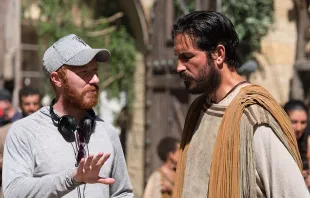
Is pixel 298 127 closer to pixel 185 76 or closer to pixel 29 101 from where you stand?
pixel 185 76

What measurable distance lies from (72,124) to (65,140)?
0.09 m

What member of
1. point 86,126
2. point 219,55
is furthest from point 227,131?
point 86,126

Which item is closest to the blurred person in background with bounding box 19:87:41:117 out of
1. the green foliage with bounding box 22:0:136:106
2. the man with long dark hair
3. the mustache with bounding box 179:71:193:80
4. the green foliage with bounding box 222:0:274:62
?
the green foliage with bounding box 222:0:274:62

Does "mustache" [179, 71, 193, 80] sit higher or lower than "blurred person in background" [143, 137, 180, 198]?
higher

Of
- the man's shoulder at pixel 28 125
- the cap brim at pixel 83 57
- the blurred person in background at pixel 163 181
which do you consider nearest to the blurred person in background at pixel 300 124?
the blurred person in background at pixel 163 181

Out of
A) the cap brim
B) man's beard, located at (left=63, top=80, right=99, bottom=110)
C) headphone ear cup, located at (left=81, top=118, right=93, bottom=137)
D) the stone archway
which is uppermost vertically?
the cap brim

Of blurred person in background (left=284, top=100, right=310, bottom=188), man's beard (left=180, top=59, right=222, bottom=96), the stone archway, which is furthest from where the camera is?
the stone archway

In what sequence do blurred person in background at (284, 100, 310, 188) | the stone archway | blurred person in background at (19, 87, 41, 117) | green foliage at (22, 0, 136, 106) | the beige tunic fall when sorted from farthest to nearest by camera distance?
the stone archway → green foliage at (22, 0, 136, 106) → blurred person in background at (19, 87, 41, 117) → blurred person in background at (284, 100, 310, 188) → the beige tunic

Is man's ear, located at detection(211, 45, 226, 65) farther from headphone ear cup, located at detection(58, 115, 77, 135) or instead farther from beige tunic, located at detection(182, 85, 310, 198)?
headphone ear cup, located at detection(58, 115, 77, 135)

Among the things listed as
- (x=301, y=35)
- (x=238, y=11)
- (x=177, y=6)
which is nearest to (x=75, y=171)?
(x=301, y=35)

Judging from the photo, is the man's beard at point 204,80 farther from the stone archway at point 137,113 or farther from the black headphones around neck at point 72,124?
the stone archway at point 137,113

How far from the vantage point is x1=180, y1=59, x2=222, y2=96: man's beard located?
9.00ft

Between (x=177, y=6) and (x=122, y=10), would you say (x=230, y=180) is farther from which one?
(x=122, y=10)

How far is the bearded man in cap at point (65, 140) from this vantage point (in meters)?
2.80
